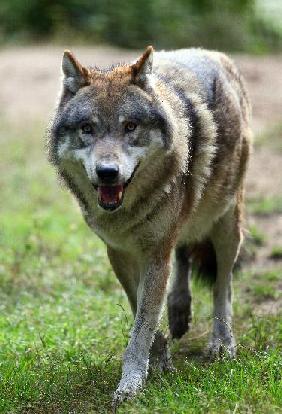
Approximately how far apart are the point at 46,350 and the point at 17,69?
12.6 m

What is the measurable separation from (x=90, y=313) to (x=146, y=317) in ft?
5.85

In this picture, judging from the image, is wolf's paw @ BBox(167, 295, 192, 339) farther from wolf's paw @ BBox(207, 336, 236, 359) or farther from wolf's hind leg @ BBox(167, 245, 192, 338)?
wolf's paw @ BBox(207, 336, 236, 359)

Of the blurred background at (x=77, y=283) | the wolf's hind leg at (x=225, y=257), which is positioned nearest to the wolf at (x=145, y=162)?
the wolf's hind leg at (x=225, y=257)

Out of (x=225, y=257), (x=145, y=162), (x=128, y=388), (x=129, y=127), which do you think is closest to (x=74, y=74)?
(x=129, y=127)

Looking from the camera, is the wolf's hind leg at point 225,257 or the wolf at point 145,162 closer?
the wolf at point 145,162

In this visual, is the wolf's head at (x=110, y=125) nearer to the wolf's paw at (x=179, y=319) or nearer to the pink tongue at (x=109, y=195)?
the pink tongue at (x=109, y=195)

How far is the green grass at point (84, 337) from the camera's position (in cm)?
528

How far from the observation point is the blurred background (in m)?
5.52

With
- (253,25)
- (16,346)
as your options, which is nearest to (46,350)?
(16,346)

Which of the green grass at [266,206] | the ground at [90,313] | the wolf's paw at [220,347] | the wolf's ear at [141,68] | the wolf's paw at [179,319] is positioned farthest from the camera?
the green grass at [266,206]

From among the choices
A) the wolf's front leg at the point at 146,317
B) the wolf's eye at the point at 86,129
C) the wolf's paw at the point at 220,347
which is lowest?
the wolf's paw at the point at 220,347

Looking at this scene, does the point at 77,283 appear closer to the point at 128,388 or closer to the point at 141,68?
the point at 128,388

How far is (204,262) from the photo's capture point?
7262mm

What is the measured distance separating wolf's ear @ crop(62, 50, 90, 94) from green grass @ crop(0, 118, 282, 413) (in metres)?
1.49
